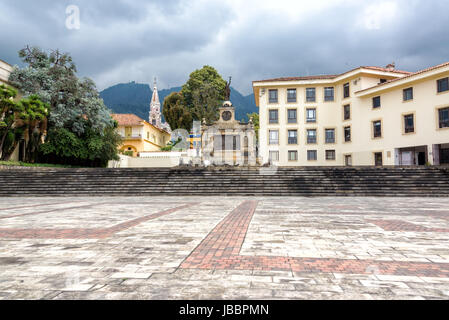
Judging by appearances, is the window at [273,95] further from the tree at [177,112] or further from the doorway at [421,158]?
the doorway at [421,158]

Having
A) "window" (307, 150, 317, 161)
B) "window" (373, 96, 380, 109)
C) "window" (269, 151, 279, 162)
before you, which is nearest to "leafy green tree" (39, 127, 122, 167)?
"window" (269, 151, 279, 162)

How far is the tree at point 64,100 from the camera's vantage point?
29.2 metres

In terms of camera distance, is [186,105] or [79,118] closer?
[79,118]

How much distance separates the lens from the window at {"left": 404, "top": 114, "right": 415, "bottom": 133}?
2918cm

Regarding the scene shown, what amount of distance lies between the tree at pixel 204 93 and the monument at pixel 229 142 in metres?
11.2

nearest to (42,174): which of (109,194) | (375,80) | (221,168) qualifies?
(109,194)

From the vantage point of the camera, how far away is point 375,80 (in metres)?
34.4

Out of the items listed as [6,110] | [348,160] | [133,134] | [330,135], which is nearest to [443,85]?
[348,160]

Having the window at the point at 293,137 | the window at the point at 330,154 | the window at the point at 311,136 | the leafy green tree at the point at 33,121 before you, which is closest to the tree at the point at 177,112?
the window at the point at 293,137

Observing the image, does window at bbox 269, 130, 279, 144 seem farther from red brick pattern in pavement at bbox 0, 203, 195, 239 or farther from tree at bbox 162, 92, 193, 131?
red brick pattern in pavement at bbox 0, 203, 195, 239

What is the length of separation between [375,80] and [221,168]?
23.4 m

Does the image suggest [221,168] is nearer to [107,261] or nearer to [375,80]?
[107,261]

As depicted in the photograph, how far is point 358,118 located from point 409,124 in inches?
219

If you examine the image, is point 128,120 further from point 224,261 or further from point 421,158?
point 224,261
